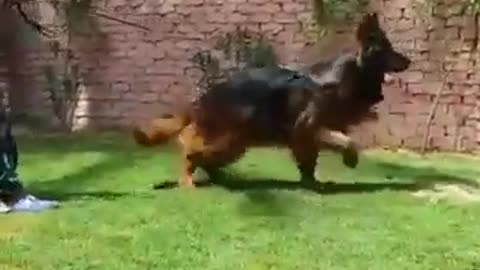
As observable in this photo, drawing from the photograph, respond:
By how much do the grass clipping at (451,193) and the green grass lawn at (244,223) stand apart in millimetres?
114

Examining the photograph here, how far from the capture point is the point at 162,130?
8.72 meters

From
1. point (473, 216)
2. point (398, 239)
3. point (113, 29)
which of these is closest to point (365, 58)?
point (473, 216)

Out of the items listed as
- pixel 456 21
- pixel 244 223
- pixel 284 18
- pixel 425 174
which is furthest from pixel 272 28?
pixel 244 223

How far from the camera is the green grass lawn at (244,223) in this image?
5969mm

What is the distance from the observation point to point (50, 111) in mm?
14703

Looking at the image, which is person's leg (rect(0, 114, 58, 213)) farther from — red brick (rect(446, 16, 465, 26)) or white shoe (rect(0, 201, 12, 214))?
red brick (rect(446, 16, 465, 26))

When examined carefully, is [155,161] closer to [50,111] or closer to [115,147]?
[115,147]

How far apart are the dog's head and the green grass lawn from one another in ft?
2.91

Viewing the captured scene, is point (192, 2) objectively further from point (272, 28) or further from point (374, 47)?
point (374, 47)

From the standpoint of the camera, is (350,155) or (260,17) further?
(260,17)

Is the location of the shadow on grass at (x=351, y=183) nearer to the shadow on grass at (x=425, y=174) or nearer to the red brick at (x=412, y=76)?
the shadow on grass at (x=425, y=174)

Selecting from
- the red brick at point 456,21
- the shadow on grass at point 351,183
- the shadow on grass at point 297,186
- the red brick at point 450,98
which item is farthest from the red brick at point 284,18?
the shadow on grass at point 297,186

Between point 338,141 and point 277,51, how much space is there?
4.69 m

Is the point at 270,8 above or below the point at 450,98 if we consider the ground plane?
above
